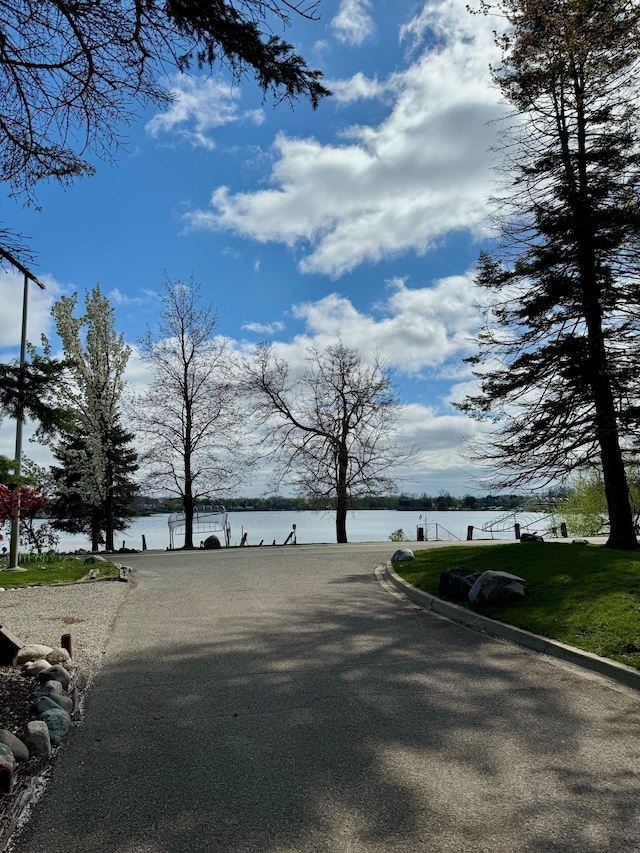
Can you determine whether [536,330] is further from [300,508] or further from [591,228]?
[300,508]

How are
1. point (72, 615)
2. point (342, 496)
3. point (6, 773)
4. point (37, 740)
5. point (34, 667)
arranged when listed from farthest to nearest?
point (342, 496) → point (72, 615) → point (34, 667) → point (37, 740) → point (6, 773)

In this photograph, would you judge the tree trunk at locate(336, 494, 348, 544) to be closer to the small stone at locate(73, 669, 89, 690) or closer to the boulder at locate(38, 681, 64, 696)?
the small stone at locate(73, 669, 89, 690)

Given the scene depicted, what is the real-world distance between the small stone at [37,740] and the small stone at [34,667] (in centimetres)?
164

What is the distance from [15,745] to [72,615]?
5674 millimetres

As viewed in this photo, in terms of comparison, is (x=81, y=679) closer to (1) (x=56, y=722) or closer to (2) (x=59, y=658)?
(2) (x=59, y=658)

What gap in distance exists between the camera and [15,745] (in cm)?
422

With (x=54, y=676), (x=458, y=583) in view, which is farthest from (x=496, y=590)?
(x=54, y=676)

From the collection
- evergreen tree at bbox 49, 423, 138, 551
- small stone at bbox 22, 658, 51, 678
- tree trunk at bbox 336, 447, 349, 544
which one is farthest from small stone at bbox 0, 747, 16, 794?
tree trunk at bbox 336, 447, 349, 544

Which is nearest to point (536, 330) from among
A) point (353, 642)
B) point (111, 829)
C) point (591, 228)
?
point (591, 228)

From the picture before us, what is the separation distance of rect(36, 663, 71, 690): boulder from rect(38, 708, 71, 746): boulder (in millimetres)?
795

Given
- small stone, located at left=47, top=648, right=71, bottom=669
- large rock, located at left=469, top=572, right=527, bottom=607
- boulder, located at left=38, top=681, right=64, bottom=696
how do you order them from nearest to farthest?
boulder, located at left=38, top=681, right=64, bottom=696
small stone, located at left=47, top=648, right=71, bottom=669
large rock, located at left=469, top=572, right=527, bottom=607

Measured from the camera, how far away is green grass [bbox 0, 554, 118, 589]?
13.3 metres

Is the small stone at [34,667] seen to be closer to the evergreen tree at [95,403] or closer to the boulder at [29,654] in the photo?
the boulder at [29,654]

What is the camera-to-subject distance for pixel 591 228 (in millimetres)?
15227
